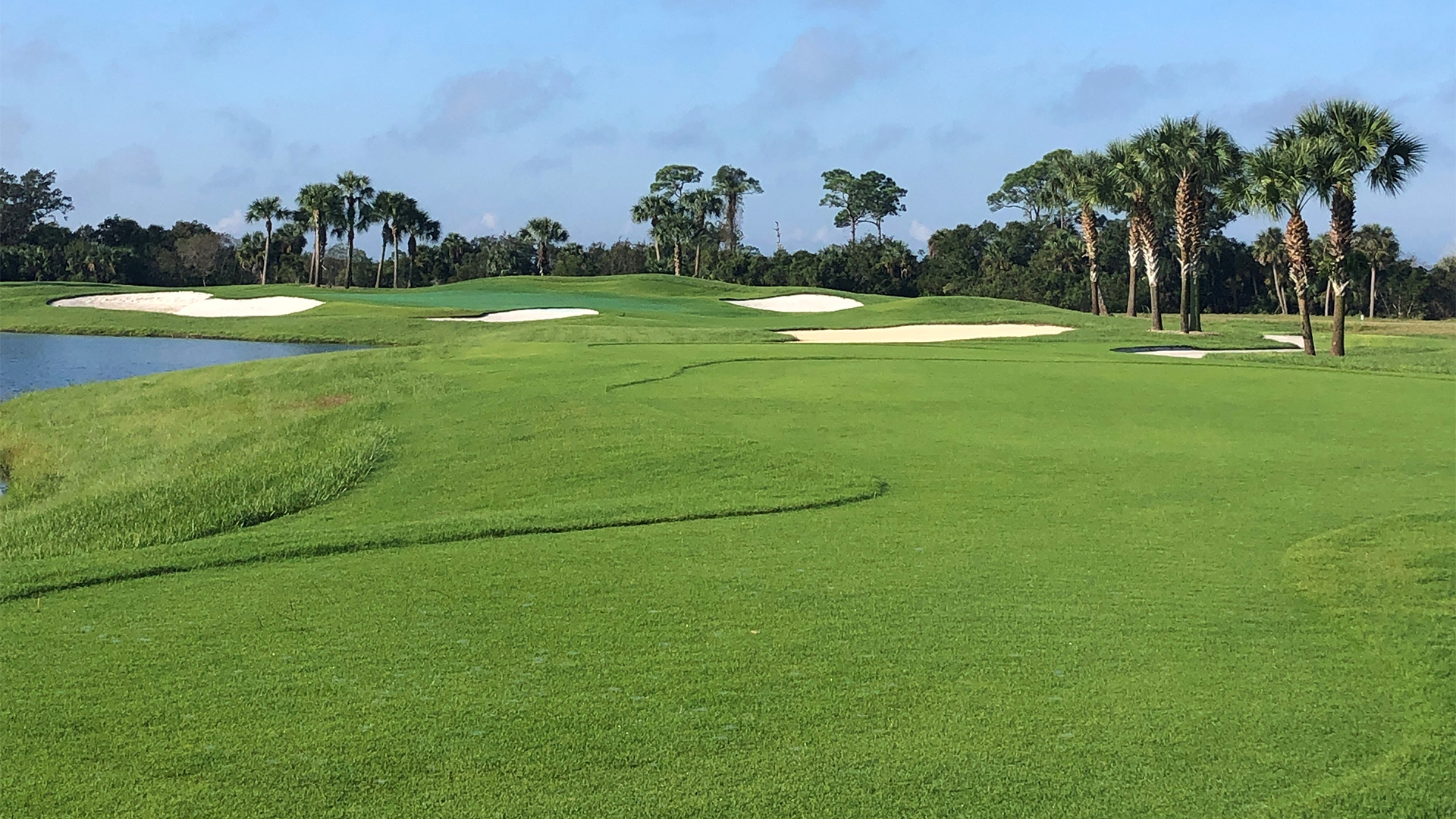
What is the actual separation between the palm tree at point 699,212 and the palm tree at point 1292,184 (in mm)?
54747

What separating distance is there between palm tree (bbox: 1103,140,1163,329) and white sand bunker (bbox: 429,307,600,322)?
18.5 metres

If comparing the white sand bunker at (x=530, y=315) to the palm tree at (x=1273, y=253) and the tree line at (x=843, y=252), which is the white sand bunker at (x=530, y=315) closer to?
the tree line at (x=843, y=252)

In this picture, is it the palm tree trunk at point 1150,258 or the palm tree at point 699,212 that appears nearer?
the palm tree trunk at point 1150,258

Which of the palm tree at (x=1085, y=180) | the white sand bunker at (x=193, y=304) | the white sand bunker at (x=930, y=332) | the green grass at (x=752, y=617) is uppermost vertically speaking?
the palm tree at (x=1085, y=180)

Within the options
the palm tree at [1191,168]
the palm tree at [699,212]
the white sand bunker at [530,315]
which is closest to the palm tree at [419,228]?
the palm tree at [699,212]

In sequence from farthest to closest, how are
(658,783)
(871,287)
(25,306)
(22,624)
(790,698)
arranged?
(871,287), (25,306), (22,624), (790,698), (658,783)

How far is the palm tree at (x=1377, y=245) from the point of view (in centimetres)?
6962

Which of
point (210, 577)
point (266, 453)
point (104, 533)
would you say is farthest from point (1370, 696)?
point (266, 453)

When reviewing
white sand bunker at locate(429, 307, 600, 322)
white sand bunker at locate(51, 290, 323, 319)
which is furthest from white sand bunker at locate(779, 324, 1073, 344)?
white sand bunker at locate(51, 290, 323, 319)

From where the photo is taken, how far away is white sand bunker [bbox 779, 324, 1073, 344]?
3406 cm

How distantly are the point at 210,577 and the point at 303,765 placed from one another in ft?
10.3

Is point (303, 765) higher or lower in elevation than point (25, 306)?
lower

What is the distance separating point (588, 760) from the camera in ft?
14.6

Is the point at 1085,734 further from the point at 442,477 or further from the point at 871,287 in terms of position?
Result: the point at 871,287
